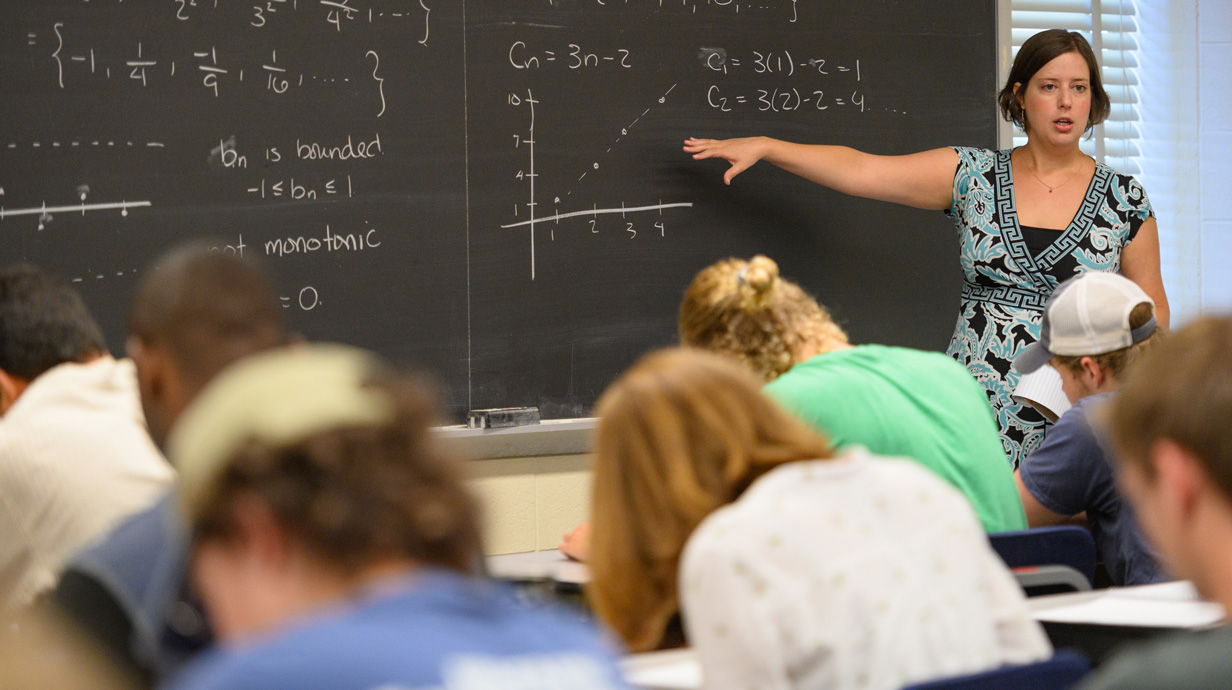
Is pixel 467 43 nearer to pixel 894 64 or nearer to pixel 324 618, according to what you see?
pixel 894 64

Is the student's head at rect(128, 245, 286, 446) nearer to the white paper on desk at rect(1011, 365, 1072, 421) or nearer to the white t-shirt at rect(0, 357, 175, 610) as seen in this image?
the white t-shirt at rect(0, 357, 175, 610)

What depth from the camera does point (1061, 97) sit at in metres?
3.71

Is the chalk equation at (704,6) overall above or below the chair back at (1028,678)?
above

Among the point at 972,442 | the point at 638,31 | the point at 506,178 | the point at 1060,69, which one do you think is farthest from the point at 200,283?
the point at 1060,69

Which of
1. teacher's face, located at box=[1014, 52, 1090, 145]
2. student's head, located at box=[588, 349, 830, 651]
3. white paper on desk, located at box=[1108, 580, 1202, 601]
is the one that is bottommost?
white paper on desk, located at box=[1108, 580, 1202, 601]

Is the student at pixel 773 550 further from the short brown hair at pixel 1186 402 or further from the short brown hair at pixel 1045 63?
the short brown hair at pixel 1045 63

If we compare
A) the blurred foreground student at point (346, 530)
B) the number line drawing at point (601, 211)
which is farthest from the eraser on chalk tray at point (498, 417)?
the blurred foreground student at point (346, 530)

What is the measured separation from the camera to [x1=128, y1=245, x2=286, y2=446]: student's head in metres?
1.66

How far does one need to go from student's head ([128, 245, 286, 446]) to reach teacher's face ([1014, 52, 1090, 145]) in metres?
2.80

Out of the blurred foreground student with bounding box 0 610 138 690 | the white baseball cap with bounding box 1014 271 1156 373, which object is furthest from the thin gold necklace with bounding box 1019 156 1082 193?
the blurred foreground student with bounding box 0 610 138 690

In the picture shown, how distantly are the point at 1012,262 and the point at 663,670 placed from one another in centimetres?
244

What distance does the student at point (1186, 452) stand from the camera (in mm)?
1095

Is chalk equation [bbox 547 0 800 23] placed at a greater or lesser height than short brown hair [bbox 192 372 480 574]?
greater

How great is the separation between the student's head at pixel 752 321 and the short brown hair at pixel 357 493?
137cm
